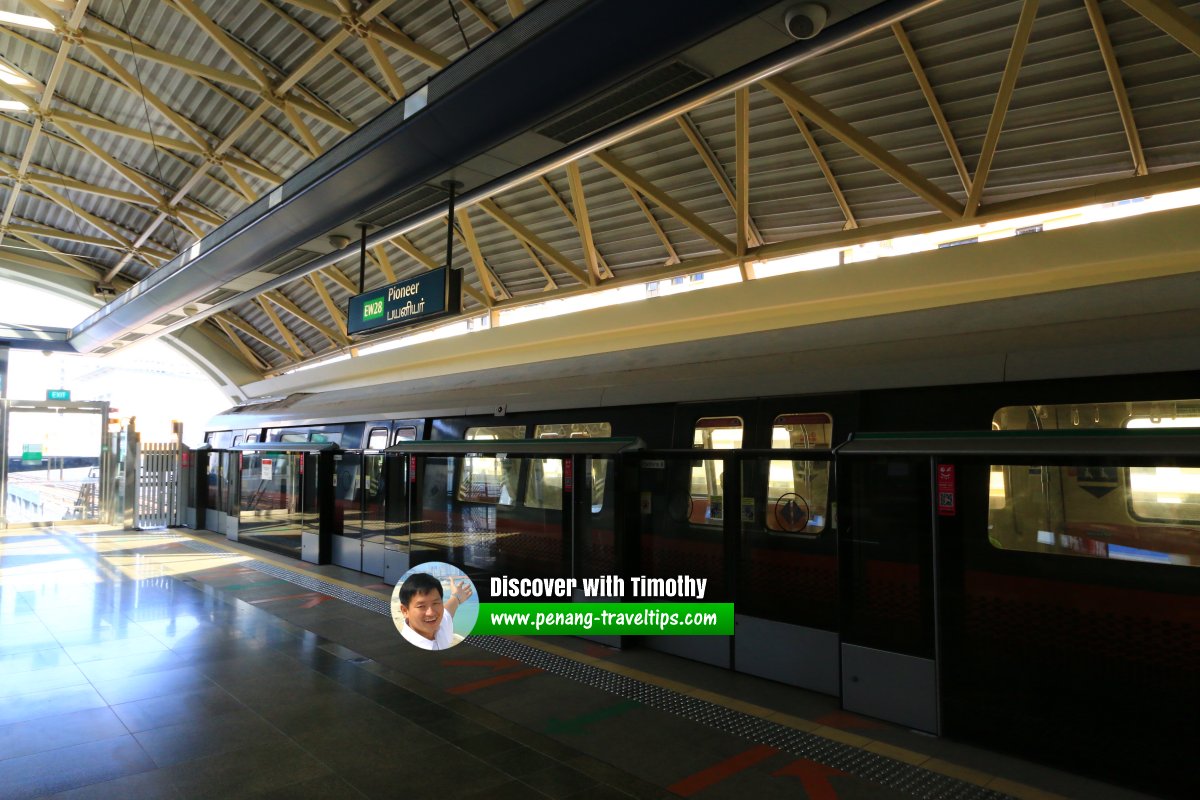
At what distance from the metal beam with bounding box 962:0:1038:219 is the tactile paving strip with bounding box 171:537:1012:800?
7.03m

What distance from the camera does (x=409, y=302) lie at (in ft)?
→ 23.2

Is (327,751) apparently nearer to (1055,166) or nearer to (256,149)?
(1055,166)

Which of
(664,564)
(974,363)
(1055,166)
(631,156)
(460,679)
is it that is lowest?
(460,679)

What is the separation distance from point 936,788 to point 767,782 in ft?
2.97

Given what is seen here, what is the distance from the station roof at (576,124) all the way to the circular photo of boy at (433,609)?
3593mm

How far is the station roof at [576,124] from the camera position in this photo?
4.58 metres

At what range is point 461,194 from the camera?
6.34 meters

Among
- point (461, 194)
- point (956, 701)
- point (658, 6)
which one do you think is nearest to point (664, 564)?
point (956, 701)

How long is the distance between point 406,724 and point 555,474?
3040 millimetres

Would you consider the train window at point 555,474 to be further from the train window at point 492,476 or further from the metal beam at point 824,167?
the metal beam at point 824,167

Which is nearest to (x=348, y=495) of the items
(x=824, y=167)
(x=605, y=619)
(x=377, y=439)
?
(x=377, y=439)

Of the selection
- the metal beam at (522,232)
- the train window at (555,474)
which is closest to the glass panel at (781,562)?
the train window at (555,474)

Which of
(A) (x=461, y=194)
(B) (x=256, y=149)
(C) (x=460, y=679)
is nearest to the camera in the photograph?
(C) (x=460, y=679)

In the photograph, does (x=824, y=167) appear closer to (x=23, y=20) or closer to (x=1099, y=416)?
(x=1099, y=416)
